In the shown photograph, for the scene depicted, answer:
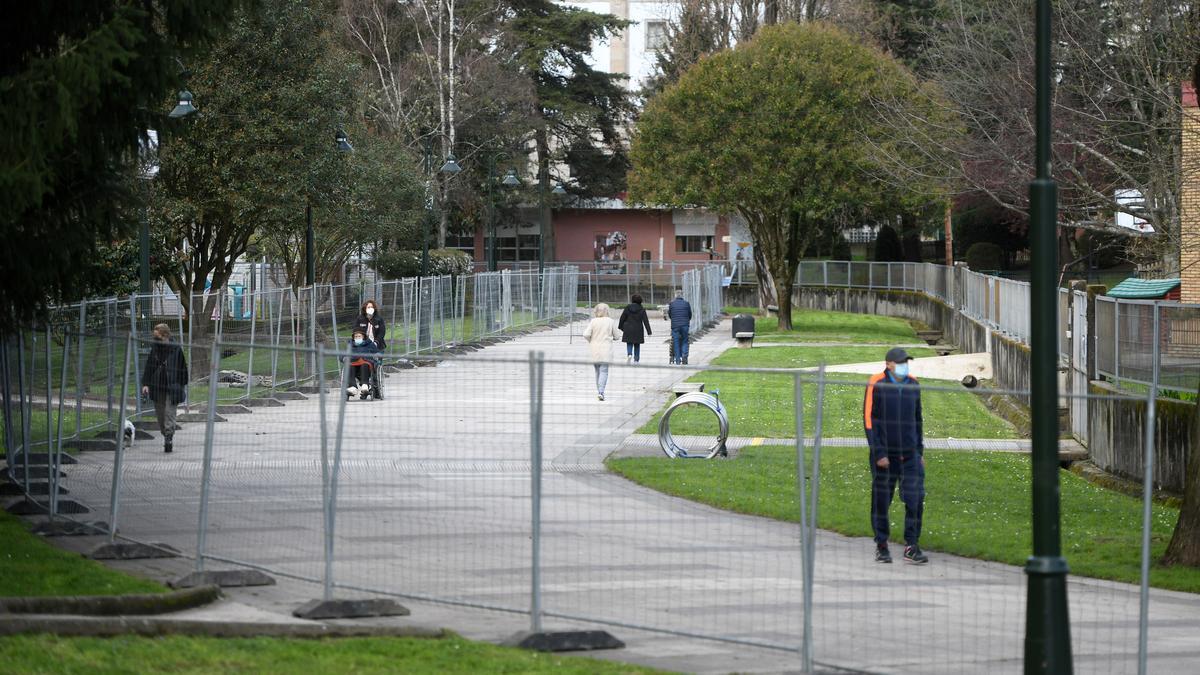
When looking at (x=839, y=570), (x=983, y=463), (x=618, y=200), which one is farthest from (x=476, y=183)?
(x=839, y=570)

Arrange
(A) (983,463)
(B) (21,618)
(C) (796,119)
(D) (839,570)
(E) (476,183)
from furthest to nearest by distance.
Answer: (E) (476,183), (C) (796,119), (A) (983,463), (D) (839,570), (B) (21,618)

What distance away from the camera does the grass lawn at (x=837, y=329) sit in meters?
44.4

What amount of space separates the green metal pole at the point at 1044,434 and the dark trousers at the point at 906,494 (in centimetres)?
407

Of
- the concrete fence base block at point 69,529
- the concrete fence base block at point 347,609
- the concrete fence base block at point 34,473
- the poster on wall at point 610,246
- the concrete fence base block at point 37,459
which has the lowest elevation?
the concrete fence base block at point 69,529

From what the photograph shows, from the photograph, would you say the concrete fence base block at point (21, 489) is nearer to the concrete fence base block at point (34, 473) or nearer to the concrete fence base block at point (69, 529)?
the concrete fence base block at point (34, 473)

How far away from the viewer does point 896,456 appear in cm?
1225

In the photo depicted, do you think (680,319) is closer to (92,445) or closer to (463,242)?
(92,445)

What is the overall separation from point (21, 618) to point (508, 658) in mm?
2627

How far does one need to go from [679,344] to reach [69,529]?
22116 millimetres

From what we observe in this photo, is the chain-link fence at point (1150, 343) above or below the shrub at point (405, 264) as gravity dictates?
below

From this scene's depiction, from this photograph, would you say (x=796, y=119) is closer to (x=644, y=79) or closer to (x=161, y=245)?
(x=161, y=245)

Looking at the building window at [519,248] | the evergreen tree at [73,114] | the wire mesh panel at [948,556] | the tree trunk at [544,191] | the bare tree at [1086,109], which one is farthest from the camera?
the building window at [519,248]

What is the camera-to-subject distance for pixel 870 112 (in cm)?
4684

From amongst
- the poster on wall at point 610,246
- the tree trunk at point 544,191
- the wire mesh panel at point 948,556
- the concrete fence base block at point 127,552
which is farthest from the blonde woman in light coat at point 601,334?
the poster on wall at point 610,246
